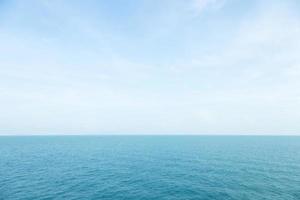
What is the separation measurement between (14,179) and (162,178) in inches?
1702

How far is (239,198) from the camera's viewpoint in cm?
3456

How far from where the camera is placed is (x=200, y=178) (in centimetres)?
4747

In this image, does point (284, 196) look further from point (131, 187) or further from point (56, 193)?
point (56, 193)

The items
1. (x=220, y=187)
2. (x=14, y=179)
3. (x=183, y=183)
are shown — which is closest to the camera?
(x=220, y=187)

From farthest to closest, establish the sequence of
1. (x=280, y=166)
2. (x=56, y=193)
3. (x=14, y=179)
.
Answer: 1. (x=280, y=166)
2. (x=14, y=179)
3. (x=56, y=193)

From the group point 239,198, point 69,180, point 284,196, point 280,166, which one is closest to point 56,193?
point 69,180

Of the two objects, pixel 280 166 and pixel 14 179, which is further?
pixel 280 166

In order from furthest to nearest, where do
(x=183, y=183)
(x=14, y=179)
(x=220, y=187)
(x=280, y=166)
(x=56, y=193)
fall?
(x=280, y=166), (x=14, y=179), (x=183, y=183), (x=220, y=187), (x=56, y=193)

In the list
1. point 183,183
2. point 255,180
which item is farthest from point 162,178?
point 255,180

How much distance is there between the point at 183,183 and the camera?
44.0 metres

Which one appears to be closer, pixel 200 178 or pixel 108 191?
pixel 108 191

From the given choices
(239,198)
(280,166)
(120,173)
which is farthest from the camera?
(280,166)

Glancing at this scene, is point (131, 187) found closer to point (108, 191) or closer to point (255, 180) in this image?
point (108, 191)

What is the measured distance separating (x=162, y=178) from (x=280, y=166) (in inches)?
1925
